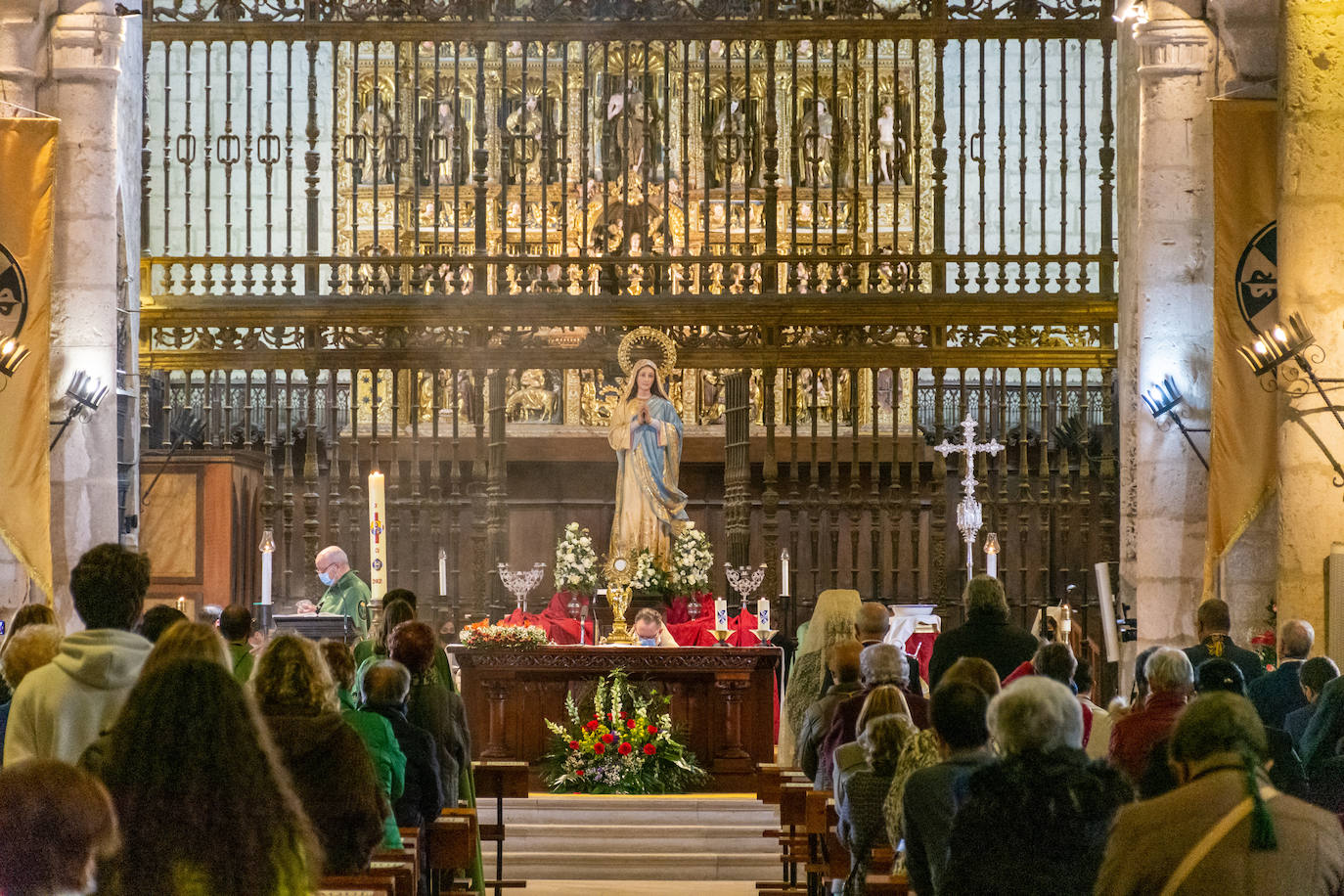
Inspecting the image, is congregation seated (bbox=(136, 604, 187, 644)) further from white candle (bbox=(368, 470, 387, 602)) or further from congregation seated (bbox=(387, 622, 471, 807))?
white candle (bbox=(368, 470, 387, 602))

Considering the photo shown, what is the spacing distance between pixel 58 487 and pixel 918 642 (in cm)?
568

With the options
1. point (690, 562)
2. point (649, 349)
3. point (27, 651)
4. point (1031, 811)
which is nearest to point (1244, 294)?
point (690, 562)

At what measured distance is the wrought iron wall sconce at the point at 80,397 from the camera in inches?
463

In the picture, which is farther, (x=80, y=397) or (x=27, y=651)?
(x=80, y=397)

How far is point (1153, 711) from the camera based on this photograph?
18.2ft

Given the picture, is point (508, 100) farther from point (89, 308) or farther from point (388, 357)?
point (89, 308)

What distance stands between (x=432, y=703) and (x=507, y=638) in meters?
4.29

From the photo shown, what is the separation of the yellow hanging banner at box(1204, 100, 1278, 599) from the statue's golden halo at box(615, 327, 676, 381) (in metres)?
3.85

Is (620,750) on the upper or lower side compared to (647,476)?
lower

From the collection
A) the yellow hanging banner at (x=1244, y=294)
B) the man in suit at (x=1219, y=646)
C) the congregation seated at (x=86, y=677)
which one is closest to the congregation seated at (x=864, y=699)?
the man in suit at (x=1219, y=646)

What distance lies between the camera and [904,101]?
1579 cm

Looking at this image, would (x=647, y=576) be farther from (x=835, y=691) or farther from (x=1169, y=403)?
(x=835, y=691)

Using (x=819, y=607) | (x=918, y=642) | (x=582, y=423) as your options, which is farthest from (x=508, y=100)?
(x=819, y=607)

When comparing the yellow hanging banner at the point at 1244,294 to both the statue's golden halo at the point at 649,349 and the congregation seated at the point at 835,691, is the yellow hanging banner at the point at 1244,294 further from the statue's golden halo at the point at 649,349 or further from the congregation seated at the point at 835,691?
the congregation seated at the point at 835,691
